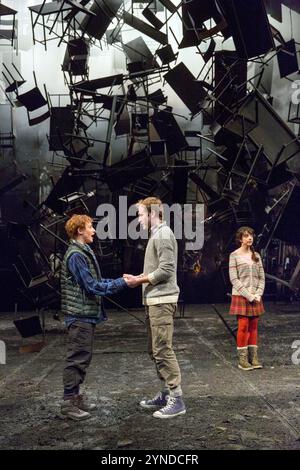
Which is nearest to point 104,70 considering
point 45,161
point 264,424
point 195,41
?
point 45,161

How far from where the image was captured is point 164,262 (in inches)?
154

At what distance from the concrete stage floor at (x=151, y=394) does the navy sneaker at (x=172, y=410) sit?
0.20ft

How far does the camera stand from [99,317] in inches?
160

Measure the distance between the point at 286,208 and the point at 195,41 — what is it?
4093 millimetres

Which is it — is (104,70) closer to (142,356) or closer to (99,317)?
(142,356)

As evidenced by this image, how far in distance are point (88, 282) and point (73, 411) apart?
1151 millimetres
